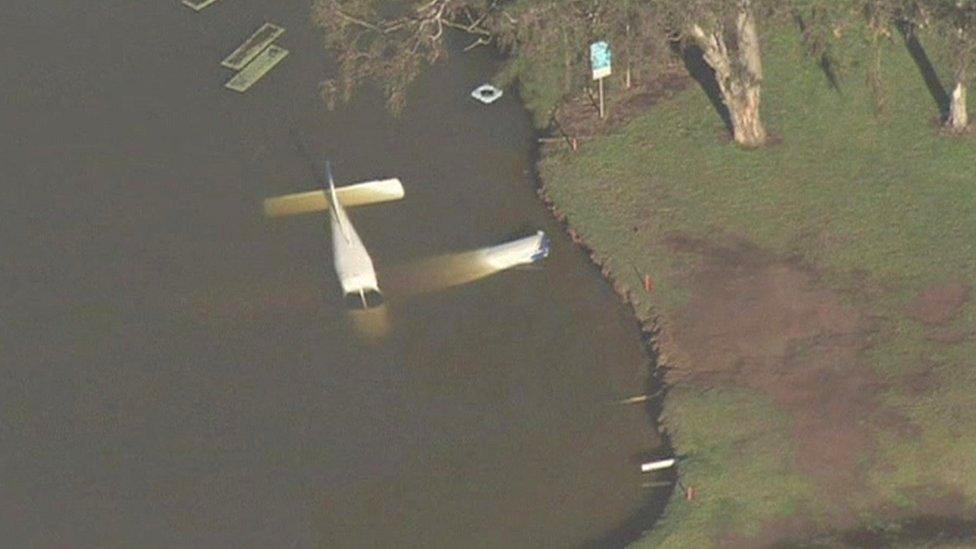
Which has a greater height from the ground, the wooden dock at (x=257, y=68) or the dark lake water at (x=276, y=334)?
the wooden dock at (x=257, y=68)

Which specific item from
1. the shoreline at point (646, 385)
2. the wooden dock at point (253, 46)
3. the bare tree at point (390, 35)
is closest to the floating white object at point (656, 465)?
the shoreline at point (646, 385)

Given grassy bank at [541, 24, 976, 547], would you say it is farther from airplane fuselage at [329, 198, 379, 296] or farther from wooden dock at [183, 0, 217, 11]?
wooden dock at [183, 0, 217, 11]

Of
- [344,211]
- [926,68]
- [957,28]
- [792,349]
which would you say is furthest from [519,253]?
[926,68]

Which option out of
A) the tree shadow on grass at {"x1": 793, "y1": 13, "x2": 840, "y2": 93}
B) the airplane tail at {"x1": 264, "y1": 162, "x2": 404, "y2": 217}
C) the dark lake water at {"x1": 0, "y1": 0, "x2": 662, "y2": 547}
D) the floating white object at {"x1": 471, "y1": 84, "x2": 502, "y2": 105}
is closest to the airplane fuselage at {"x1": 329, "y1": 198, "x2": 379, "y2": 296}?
the dark lake water at {"x1": 0, "y1": 0, "x2": 662, "y2": 547}

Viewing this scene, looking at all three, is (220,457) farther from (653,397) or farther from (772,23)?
(772,23)

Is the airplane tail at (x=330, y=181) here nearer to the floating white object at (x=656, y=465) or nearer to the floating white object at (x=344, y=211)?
the floating white object at (x=344, y=211)

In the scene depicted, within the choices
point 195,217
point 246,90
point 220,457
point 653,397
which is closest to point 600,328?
point 653,397
